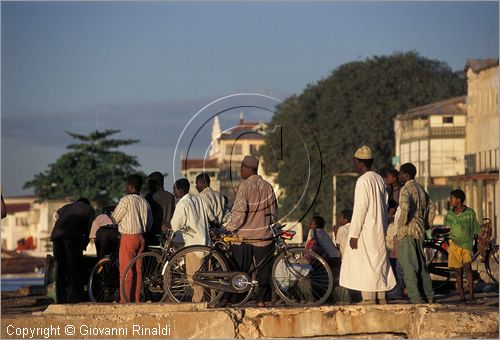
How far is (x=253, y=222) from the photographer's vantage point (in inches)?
674

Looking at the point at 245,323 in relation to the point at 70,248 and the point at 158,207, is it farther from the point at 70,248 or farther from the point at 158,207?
the point at 70,248

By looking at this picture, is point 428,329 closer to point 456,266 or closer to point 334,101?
point 456,266

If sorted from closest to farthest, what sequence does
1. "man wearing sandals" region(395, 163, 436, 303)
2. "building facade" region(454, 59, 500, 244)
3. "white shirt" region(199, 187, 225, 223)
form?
"man wearing sandals" region(395, 163, 436, 303)
"white shirt" region(199, 187, 225, 223)
"building facade" region(454, 59, 500, 244)

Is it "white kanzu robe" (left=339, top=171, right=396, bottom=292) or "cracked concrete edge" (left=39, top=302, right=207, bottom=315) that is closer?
"cracked concrete edge" (left=39, top=302, right=207, bottom=315)

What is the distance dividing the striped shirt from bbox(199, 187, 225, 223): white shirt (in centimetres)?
76

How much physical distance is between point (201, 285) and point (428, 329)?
9.04ft

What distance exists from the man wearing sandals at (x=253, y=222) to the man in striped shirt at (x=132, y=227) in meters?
1.46

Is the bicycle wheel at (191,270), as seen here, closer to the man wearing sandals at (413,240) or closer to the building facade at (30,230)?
the man wearing sandals at (413,240)

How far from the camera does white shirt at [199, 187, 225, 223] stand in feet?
60.6

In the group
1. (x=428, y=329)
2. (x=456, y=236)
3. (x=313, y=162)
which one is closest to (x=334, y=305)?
(x=428, y=329)

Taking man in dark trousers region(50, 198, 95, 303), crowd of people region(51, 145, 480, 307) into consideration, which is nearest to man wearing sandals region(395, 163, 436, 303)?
crowd of people region(51, 145, 480, 307)

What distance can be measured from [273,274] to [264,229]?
516 millimetres

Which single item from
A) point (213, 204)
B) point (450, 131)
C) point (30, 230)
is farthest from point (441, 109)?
point (30, 230)

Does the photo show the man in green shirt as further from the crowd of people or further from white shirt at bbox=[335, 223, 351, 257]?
white shirt at bbox=[335, 223, 351, 257]
